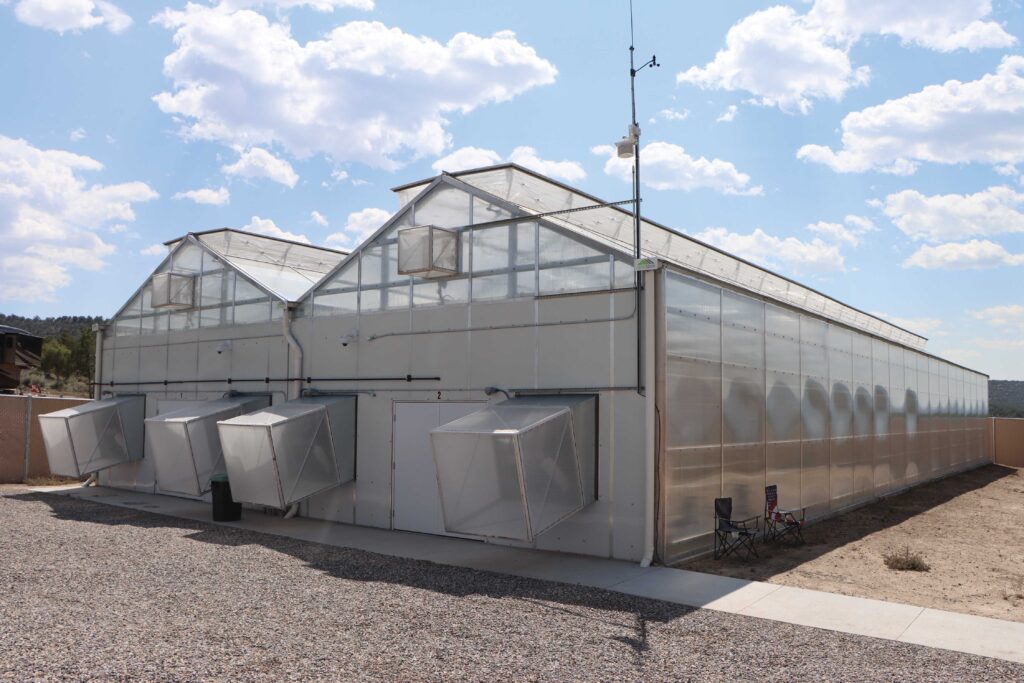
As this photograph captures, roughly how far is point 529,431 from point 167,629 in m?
4.44

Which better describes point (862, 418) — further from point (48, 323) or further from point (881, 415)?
point (48, 323)

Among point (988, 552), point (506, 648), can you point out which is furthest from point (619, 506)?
point (988, 552)

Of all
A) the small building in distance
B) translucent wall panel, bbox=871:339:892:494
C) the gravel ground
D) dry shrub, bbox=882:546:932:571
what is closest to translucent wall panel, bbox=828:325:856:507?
translucent wall panel, bbox=871:339:892:494

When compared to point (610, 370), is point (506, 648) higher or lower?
lower

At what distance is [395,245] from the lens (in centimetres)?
1334

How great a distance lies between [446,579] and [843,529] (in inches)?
311

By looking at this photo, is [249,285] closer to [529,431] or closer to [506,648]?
[529,431]

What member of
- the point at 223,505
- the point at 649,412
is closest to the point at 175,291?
the point at 223,505

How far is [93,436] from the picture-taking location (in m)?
17.2

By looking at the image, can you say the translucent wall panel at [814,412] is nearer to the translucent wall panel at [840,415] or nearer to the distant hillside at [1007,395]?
the translucent wall panel at [840,415]

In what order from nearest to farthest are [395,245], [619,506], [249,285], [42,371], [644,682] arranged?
[644,682], [619,506], [395,245], [249,285], [42,371]

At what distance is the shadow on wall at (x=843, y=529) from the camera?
9.98 m

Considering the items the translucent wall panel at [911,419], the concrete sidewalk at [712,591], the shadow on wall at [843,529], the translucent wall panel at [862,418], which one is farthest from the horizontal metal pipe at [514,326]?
the translucent wall panel at [911,419]

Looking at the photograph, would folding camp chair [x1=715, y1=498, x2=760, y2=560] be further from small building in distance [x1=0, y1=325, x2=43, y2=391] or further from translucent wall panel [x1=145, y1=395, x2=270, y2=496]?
small building in distance [x1=0, y1=325, x2=43, y2=391]
